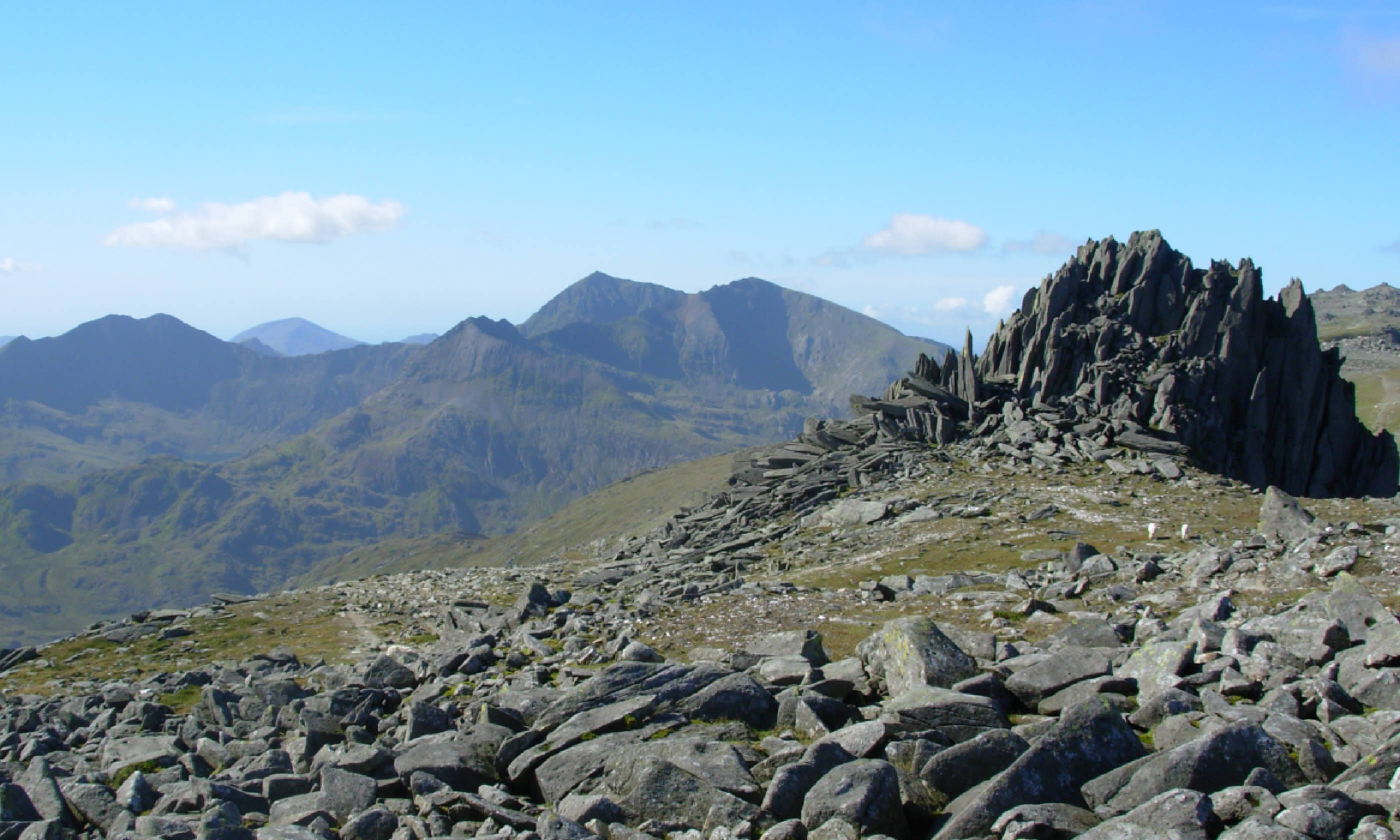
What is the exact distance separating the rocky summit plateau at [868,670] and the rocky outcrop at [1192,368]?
46 cm

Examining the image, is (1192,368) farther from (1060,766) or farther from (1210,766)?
(1060,766)

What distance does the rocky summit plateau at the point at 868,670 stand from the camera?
50.9 feet

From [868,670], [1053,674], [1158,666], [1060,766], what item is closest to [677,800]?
[1060,766]

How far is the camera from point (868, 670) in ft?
75.4

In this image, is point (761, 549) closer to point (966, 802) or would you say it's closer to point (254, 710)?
point (254, 710)

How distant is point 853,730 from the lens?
705 inches

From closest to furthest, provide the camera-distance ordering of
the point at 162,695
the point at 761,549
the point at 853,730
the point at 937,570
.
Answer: the point at 853,730 < the point at 162,695 < the point at 937,570 < the point at 761,549

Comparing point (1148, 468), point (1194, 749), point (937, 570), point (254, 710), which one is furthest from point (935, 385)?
point (1194, 749)

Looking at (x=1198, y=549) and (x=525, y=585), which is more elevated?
(x=1198, y=549)

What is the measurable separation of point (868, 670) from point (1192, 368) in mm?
57779

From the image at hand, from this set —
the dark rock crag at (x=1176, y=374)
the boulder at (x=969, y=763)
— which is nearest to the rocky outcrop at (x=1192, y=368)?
the dark rock crag at (x=1176, y=374)

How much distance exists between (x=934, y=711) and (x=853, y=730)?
1.81 meters

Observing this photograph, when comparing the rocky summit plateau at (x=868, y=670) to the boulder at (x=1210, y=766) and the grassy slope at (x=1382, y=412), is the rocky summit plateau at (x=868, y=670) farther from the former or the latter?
the grassy slope at (x=1382, y=412)

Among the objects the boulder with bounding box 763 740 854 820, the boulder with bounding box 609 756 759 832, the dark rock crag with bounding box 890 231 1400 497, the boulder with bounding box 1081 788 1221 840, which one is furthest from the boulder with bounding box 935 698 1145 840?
the dark rock crag with bounding box 890 231 1400 497
